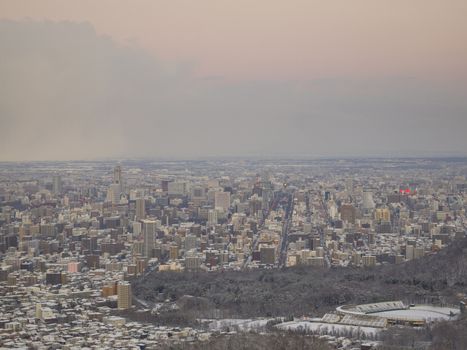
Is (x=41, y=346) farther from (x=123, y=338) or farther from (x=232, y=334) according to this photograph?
(x=232, y=334)

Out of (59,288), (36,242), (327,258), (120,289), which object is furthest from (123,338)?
(327,258)

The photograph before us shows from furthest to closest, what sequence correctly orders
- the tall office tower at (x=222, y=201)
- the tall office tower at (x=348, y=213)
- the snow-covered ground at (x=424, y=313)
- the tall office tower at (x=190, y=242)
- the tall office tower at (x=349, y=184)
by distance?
the tall office tower at (x=349, y=184) < the tall office tower at (x=222, y=201) < the tall office tower at (x=348, y=213) < the tall office tower at (x=190, y=242) < the snow-covered ground at (x=424, y=313)

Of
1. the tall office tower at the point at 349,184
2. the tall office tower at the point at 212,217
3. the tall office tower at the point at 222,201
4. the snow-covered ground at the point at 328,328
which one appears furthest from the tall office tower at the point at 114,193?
the snow-covered ground at the point at 328,328

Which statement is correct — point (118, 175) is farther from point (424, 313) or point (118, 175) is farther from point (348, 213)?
point (424, 313)

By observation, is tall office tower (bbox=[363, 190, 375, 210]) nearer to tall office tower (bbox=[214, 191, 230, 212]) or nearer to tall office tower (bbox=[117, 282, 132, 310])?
tall office tower (bbox=[214, 191, 230, 212])

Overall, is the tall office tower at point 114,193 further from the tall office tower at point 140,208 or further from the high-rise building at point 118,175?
the tall office tower at point 140,208

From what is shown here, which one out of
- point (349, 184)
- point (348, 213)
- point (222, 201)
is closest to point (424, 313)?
point (348, 213)
